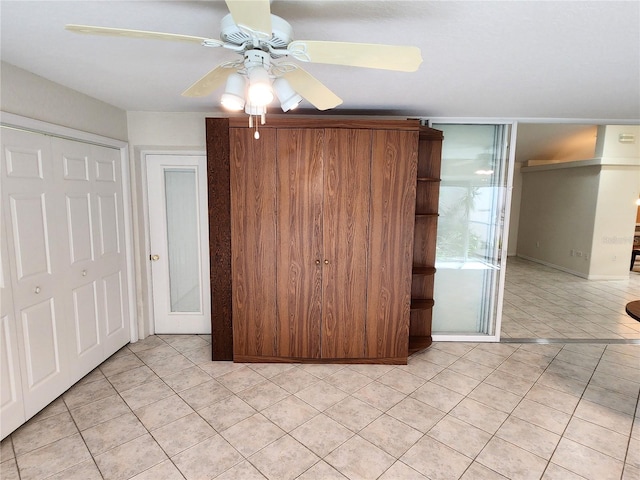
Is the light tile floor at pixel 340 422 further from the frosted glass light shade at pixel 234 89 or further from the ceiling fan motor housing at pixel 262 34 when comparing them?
the ceiling fan motor housing at pixel 262 34

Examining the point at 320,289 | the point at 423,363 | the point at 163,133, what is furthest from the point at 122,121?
the point at 423,363

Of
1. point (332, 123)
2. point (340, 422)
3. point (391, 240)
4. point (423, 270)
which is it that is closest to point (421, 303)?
point (423, 270)

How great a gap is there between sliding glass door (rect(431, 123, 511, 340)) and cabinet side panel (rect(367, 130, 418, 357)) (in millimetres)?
767

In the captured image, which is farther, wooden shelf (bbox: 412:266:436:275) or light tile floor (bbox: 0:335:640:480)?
wooden shelf (bbox: 412:266:436:275)

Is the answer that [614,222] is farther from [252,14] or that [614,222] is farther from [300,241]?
[252,14]

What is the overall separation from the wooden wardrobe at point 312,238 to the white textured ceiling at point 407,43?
45 cm

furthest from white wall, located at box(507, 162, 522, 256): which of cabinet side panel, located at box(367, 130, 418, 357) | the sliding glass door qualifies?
cabinet side panel, located at box(367, 130, 418, 357)

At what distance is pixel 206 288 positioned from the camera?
3809 millimetres

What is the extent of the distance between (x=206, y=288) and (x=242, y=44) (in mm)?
2949

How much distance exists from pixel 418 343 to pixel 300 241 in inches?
63.0

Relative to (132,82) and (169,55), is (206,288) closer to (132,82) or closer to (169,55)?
(132,82)

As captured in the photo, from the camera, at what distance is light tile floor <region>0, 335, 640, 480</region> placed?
6.57ft

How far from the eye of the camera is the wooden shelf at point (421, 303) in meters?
3.37

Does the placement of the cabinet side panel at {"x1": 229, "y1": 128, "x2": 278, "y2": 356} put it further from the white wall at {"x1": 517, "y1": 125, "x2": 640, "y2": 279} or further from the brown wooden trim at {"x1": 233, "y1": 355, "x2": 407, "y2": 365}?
the white wall at {"x1": 517, "y1": 125, "x2": 640, "y2": 279}
